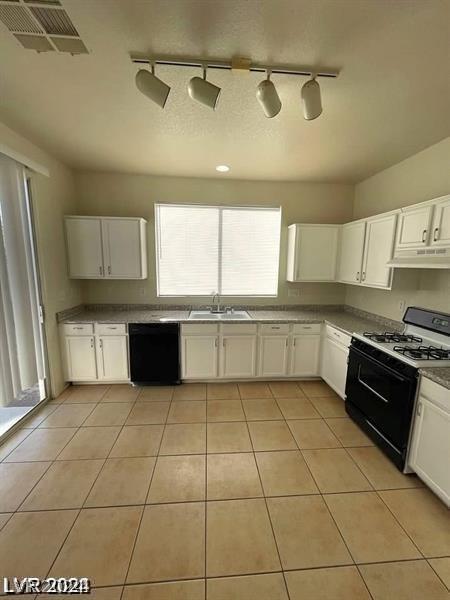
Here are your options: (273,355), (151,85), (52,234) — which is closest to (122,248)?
(52,234)

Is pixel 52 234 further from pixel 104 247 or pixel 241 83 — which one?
pixel 241 83

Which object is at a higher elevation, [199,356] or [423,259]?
[423,259]

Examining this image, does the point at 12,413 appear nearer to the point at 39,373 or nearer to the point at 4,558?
the point at 39,373

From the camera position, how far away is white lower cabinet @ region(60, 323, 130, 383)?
316cm

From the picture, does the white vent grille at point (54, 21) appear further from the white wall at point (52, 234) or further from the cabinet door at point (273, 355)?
the cabinet door at point (273, 355)

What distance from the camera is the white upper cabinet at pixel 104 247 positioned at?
3.26 m

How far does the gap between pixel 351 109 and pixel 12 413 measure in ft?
13.5

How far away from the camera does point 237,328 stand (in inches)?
129

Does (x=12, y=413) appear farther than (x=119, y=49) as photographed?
Yes

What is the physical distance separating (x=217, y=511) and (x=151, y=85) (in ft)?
8.71

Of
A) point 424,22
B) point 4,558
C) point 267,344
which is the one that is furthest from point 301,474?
point 424,22

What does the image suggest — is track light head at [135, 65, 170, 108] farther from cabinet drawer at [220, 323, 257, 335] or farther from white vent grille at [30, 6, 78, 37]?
cabinet drawer at [220, 323, 257, 335]

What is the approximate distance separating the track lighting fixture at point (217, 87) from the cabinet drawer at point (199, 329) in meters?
2.28

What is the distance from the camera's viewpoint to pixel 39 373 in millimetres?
2838
